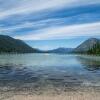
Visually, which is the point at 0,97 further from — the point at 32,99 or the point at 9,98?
the point at 32,99

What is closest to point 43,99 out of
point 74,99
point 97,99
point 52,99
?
point 52,99

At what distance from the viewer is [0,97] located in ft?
84.3

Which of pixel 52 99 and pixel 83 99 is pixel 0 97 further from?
pixel 83 99

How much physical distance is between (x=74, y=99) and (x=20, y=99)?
4536 millimetres

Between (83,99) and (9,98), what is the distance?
6330 millimetres

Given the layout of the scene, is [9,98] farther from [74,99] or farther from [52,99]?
[74,99]

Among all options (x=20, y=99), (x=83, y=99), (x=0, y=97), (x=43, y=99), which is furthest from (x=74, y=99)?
(x=0, y=97)

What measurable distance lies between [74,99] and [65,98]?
1.03 m

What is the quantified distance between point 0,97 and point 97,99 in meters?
8.37

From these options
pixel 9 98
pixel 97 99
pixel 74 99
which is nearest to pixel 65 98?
pixel 74 99

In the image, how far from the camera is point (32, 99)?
81.3 feet

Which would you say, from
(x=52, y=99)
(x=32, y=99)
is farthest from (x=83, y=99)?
(x=32, y=99)

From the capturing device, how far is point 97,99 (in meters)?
24.9

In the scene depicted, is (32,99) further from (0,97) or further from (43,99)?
(0,97)
